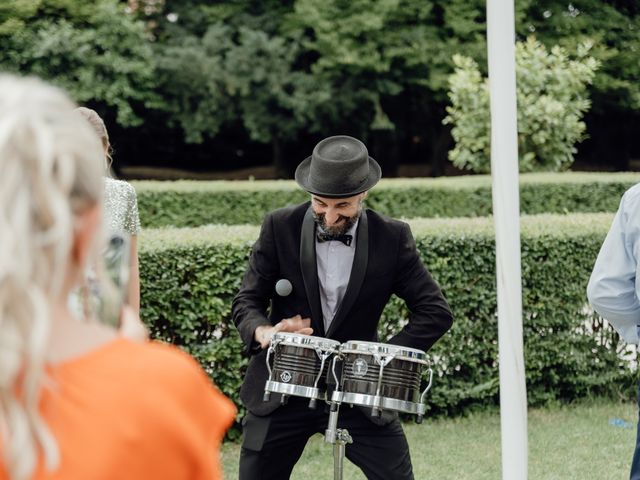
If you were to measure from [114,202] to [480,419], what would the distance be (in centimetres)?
391

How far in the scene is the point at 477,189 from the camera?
15.5 meters

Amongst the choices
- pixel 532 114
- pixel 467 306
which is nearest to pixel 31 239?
pixel 467 306

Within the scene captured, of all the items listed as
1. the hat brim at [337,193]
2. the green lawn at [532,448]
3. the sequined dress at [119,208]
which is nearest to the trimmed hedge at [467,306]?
the green lawn at [532,448]

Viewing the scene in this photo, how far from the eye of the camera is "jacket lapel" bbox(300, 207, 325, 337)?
417cm

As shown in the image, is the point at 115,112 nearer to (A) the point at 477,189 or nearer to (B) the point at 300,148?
(B) the point at 300,148

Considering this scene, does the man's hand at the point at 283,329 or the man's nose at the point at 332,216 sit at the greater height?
the man's nose at the point at 332,216

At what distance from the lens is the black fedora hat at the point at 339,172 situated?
410 centimetres

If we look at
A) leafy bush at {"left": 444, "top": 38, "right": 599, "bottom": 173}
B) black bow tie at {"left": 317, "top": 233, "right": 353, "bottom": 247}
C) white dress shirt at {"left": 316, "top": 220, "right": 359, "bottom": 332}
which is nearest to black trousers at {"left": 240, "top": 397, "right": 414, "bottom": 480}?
white dress shirt at {"left": 316, "top": 220, "right": 359, "bottom": 332}

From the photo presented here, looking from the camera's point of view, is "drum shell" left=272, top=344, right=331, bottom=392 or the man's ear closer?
the man's ear

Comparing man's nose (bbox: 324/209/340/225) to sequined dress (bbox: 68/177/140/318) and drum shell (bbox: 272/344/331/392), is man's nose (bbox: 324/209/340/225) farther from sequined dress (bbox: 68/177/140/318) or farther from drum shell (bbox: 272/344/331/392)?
sequined dress (bbox: 68/177/140/318)

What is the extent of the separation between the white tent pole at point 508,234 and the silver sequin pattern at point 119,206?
1726mm

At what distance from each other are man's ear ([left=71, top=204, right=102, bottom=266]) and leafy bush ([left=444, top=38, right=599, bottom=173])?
54.4ft

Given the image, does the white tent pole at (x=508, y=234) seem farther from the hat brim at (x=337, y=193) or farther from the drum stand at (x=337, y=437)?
the drum stand at (x=337, y=437)

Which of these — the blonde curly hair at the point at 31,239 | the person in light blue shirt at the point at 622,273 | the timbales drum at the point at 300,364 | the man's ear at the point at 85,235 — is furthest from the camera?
the person in light blue shirt at the point at 622,273
